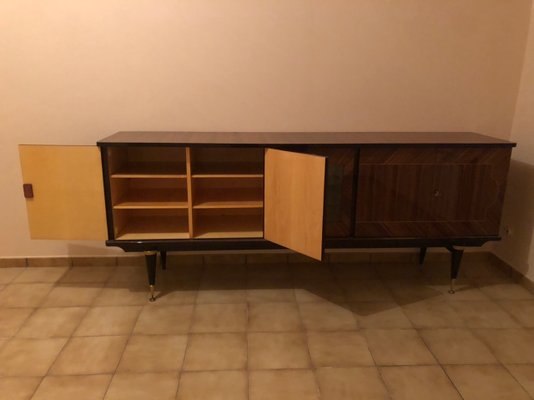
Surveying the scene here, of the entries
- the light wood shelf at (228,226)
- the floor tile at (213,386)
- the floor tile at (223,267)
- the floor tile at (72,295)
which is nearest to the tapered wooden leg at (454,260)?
the light wood shelf at (228,226)

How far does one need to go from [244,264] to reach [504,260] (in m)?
1.58

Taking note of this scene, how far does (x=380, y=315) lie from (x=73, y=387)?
1388 mm

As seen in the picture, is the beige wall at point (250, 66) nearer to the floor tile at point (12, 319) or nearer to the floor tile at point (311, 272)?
the floor tile at point (12, 319)

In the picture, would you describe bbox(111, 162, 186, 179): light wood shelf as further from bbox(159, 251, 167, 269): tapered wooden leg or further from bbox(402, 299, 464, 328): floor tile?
bbox(402, 299, 464, 328): floor tile

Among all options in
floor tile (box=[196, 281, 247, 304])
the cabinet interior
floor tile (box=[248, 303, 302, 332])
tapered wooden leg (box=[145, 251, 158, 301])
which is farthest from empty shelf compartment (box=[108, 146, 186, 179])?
floor tile (box=[248, 303, 302, 332])

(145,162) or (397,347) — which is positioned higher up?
(145,162)

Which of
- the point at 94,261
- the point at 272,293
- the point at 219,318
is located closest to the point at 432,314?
the point at 272,293

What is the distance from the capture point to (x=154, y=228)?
7.36ft

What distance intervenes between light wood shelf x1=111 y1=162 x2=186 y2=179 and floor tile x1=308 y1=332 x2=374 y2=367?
3.29 feet

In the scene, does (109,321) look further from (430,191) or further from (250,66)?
(430,191)

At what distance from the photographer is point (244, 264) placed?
8.63 feet

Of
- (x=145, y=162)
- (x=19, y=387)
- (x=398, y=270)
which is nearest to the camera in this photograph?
(x=19, y=387)

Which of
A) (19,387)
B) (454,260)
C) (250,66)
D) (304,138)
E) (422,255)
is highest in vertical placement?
(250,66)

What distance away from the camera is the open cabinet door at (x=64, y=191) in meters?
1.98
